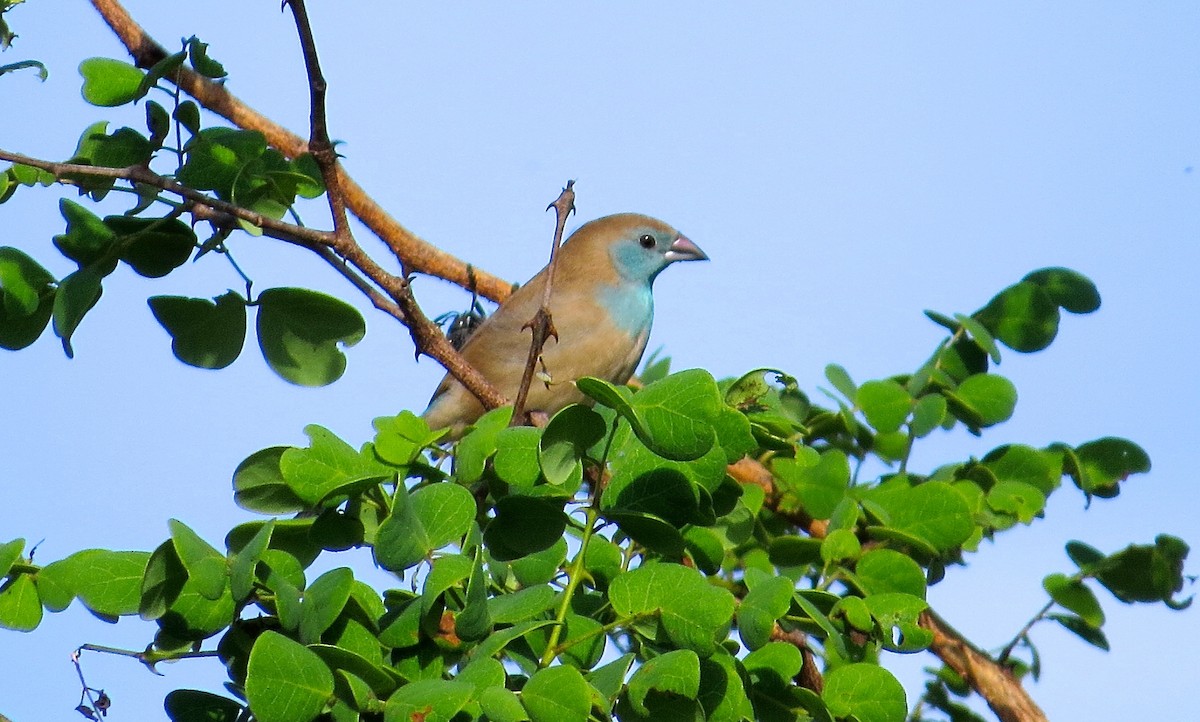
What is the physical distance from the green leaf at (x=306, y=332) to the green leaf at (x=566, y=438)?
67 centimetres

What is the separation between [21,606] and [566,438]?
0.82m

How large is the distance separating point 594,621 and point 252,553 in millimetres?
452

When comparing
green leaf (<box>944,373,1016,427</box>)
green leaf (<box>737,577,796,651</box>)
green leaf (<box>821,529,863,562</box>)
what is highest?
green leaf (<box>944,373,1016,427</box>)

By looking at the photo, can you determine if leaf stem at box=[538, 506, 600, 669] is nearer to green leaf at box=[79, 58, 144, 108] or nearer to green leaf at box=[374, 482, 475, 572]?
green leaf at box=[374, 482, 475, 572]

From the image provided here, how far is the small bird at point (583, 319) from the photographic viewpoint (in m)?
4.98

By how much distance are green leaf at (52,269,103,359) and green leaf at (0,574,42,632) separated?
1.70 feet

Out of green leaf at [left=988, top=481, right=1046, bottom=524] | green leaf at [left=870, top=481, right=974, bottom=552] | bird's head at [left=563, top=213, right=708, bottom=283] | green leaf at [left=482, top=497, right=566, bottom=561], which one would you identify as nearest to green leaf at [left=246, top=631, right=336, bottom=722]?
green leaf at [left=482, top=497, right=566, bottom=561]

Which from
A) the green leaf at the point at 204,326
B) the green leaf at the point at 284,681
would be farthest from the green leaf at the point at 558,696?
the green leaf at the point at 204,326

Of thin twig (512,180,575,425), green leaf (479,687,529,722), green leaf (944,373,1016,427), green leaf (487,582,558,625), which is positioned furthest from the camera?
green leaf (944,373,1016,427)

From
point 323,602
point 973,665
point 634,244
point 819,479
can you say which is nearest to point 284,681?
point 323,602

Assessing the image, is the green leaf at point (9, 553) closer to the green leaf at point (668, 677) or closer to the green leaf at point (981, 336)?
the green leaf at point (668, 677)

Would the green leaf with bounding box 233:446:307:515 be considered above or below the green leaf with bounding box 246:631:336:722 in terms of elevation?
above

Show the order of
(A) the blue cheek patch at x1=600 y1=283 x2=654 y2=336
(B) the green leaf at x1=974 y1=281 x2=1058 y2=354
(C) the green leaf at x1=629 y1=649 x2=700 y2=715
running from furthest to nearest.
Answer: (A) the blue cheek patch at x1=600 y1=283 x2=654 y2=336
(B) the green leaf at x1=974 y1=281 x2=1058 y2=354
(C) the green leaf at x1=629 y1=649 x2=700 y2=715

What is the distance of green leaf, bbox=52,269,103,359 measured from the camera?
2.29m
